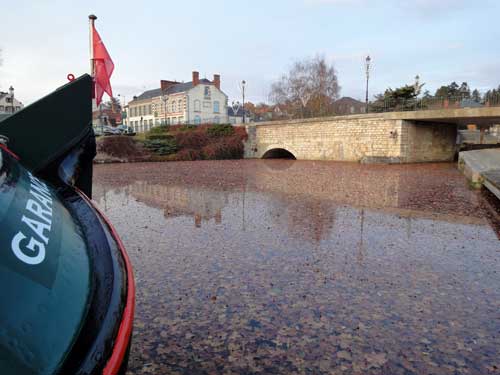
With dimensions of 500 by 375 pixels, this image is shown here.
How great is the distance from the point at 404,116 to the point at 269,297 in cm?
1844

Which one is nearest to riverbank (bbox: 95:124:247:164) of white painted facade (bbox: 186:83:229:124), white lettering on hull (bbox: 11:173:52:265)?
white painted facade (bbox: 186:83:229:124)

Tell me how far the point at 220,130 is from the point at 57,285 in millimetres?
26580

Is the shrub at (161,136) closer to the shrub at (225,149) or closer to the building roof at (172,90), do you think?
the shrub at (225,149)

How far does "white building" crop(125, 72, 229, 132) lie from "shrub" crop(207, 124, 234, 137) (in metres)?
19.2

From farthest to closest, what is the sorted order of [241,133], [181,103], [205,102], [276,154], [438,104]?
[205,102] < [181,103] < [276,154] < [241,133] < [438,104]

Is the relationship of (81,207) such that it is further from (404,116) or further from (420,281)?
(404,116)

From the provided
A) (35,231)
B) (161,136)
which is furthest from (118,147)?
(35,231)

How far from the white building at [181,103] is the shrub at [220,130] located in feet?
63.1

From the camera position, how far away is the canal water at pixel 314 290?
2.42 meters

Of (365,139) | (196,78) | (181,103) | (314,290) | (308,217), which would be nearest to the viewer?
(314,290)

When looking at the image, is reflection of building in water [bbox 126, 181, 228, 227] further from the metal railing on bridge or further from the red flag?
the metal railing on bridge

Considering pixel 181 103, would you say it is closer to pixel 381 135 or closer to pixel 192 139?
pixel 192 139

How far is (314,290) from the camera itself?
347 cm

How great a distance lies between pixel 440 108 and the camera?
61.0ft
